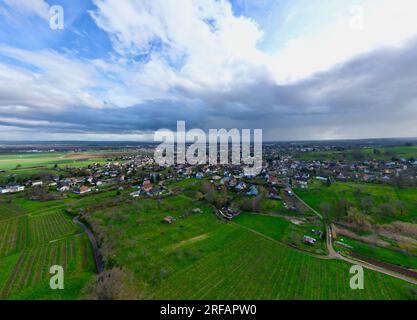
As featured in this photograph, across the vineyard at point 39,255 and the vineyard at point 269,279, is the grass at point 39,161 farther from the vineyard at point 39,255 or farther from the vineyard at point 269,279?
the vineyard at point 269,279

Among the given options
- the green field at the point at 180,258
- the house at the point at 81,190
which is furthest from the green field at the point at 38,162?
the green field at the point at 180,258

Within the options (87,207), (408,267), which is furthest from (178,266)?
(87,207)

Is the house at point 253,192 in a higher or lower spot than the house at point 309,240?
higher

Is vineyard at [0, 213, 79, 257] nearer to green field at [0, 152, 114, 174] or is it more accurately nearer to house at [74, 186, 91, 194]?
house at [74, 186, 91, 194]

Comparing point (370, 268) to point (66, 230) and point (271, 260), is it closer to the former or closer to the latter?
point (271, 260)

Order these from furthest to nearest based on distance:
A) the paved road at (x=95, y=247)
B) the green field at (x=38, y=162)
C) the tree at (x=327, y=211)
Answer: the green field at (x=38, y=162), the tree at (x=327, y=211), the paved road at (x=95, y=247)

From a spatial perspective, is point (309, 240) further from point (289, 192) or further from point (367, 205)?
point (289, 192)

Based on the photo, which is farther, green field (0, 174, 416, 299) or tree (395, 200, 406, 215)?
tree (395, 200, 406, 215)

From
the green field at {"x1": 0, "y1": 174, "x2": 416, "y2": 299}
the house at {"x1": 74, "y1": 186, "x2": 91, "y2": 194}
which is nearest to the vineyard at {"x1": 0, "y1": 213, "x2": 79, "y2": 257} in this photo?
the green field at {"x1": 0, "y1": 174, "x2": 416, "y2": 299}
